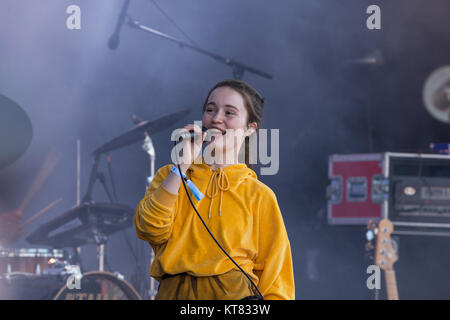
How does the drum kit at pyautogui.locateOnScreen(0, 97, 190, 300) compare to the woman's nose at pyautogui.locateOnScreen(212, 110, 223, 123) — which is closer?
the woman's nose at pyautogui.locateOnScreen(212, 110, 223, 123)

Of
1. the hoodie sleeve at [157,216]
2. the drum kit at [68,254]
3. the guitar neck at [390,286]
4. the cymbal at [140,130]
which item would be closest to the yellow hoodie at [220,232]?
the hoodie sleeve at [157,216]

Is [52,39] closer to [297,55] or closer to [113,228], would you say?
[113,228]

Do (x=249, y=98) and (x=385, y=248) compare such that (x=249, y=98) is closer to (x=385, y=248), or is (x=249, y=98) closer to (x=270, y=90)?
(x=385, y=248)

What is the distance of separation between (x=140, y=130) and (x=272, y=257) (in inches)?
83.9

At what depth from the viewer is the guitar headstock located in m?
3.17

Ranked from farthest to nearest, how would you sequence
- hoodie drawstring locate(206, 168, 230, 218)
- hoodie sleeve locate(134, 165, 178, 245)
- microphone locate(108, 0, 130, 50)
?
microphone locate(108, 0, 130, 50) → hoodie drawstring locate(206, 168, 230, 218) → hoodie sleeve locate(134, 165, 178, 245)

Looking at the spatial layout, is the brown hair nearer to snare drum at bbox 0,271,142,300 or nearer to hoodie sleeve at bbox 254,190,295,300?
hoodie sleeve at bbox 254,190,295,300

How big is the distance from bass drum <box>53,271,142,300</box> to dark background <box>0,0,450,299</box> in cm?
56

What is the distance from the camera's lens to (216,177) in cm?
122

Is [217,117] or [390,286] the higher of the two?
[217,117]

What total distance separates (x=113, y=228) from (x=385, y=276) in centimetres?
165

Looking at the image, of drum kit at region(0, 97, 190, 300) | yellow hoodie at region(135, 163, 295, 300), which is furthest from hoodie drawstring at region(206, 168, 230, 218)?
drum kit at region(0, 97, 190, 300)

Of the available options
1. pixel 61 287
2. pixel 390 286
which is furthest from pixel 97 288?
pixel 390 286
